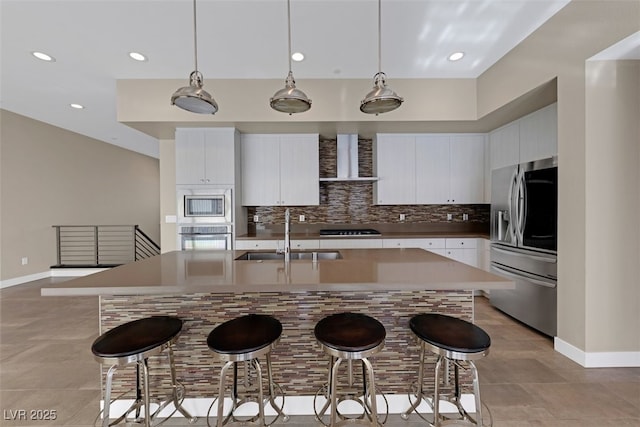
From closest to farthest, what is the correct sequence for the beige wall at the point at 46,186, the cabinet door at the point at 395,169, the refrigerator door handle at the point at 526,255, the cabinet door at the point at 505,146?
the refrigerator door handle at the point at 526,255 → the cabinet door at the point at 505,146 → the cabinet door at the point at 395,169 → the beige wall at the point at 46,186

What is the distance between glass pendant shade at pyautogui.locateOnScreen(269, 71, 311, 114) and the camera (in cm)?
183

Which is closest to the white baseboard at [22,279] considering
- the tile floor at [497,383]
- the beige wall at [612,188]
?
the tile floor at [497,383]

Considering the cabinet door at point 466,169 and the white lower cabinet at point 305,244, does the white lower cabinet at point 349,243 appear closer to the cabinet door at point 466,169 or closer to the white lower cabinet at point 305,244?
the white lower cabinet at point 305,244

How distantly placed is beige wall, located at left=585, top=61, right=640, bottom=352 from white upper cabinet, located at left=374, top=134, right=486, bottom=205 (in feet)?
6.50

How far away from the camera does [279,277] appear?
1562 mm

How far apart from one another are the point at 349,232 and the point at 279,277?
2710mm

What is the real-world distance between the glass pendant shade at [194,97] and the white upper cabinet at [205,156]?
1.75 metres

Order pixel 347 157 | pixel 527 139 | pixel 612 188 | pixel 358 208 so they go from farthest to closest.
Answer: pixel 358 208 → pixel 347 157 → pixel 527 139 → pixel 612 188

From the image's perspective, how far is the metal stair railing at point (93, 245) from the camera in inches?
228

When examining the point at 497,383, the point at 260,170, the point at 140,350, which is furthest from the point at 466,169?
the point at 140,350

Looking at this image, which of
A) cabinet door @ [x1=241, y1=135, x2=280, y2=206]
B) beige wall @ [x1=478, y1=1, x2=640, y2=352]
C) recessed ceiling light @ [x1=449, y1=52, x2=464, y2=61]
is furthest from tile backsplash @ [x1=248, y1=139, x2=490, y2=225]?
beige wall @ [x1=478, y1=1, x2=640, y2=352]

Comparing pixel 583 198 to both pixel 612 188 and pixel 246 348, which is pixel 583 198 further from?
pixel 246 348

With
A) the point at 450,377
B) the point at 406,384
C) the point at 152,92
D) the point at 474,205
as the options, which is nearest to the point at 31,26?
the point at 152,92

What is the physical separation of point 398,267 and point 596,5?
8.25 feet
